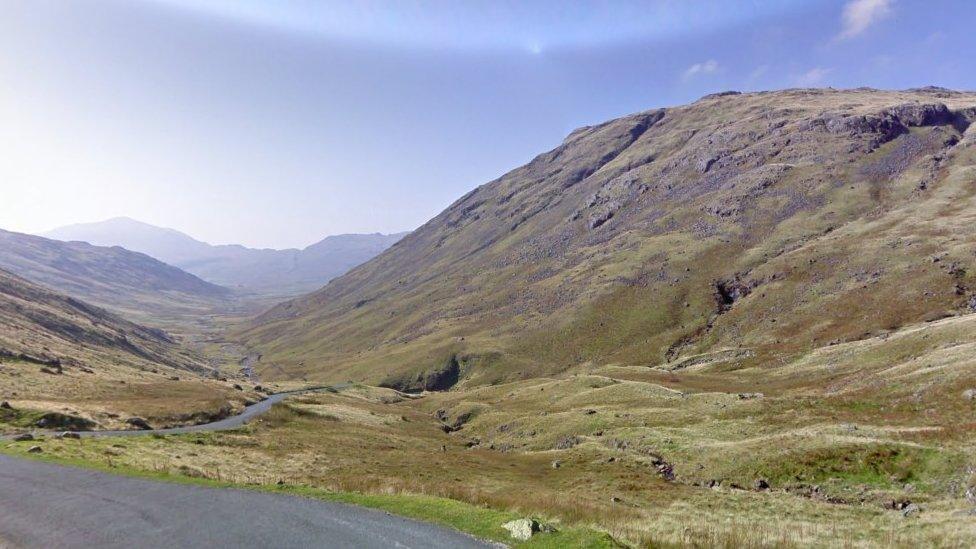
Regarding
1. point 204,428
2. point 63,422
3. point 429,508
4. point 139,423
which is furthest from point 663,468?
point 63,422

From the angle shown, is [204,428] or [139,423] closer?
[139,423]

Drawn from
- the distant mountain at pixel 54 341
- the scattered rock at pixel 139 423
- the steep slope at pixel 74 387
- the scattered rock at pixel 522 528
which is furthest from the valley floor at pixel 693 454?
the distant mountain at pixel 54 341

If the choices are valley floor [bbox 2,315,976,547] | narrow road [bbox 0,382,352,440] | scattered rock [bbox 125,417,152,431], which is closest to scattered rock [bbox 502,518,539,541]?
valley floor [bbox 2,315,976,547]

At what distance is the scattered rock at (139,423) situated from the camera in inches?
2539

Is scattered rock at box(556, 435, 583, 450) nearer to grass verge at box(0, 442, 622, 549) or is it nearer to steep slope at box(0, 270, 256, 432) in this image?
grass verge at box(0, 442, 622, 549)

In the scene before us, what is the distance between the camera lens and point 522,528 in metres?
22.7

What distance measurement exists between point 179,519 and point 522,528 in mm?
18561

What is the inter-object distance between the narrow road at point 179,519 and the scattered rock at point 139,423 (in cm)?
3566

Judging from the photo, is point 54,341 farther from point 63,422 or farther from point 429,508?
point 429,508

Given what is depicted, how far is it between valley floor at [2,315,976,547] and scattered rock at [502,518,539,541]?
573 mm

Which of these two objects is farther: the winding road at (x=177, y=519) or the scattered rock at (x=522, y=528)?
the winding road at (x=177, y=519)

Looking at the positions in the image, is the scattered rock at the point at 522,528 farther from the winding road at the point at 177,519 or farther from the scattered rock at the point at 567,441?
the scattered rock at the point at 567,441

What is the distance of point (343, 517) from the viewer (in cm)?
2645

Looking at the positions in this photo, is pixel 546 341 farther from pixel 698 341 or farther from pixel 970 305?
pixel 970 305
